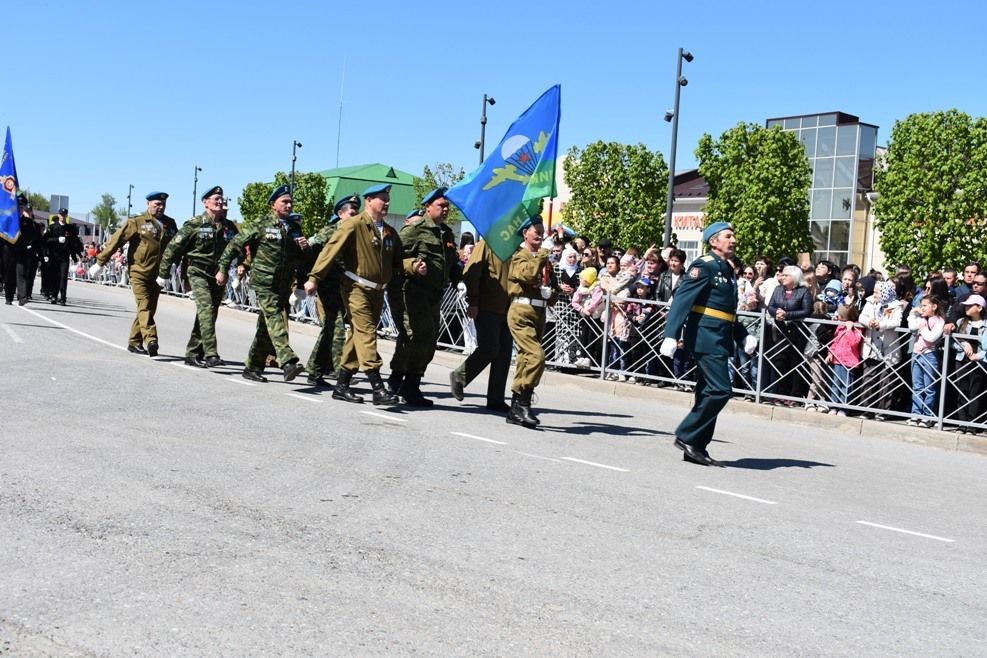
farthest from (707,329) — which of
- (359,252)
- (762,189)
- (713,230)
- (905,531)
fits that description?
(762,189)

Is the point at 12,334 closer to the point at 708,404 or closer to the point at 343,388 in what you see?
the point at 343,388

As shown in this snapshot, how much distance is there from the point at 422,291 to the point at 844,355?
492 centimetres

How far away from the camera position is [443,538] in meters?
5.77

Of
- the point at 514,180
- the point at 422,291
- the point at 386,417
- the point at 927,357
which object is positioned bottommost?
the point at 386,417

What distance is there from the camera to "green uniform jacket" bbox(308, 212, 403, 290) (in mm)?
10703

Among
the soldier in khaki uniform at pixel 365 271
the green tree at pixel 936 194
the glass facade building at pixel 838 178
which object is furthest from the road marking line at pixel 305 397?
the glass facade building at pixel 838 178

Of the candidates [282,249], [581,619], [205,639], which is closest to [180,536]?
[205,639]

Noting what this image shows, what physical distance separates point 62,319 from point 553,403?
10.2 meters

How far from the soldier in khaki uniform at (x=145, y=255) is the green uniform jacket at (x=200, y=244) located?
0.92 metres

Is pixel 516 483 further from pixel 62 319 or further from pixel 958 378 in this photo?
pixel 62 319

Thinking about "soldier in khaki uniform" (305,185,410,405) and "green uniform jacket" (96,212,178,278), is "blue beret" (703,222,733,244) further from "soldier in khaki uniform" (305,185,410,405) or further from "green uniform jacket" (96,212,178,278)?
"green uniform jacket" (96,212,178,278)

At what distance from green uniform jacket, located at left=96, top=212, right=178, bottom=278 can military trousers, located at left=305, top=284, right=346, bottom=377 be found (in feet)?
9.59

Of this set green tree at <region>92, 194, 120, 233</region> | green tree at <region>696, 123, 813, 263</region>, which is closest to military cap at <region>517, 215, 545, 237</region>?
green tree at <region>696, 123, 813, 263</region>

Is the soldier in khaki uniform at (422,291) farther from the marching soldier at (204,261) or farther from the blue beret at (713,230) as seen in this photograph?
the blue beret at (713,230)
